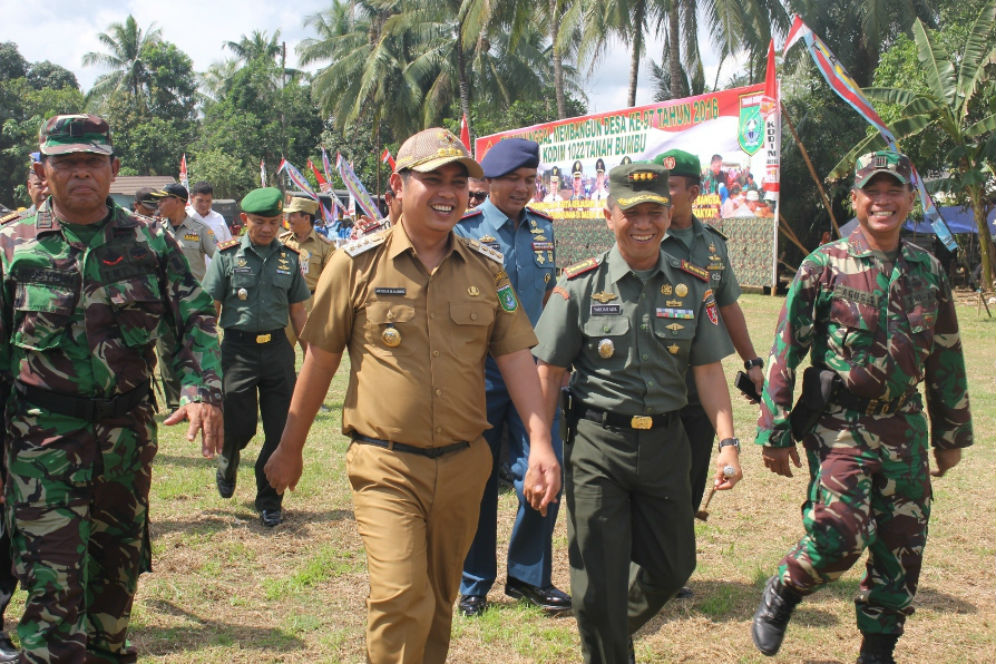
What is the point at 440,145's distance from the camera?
3193 mm

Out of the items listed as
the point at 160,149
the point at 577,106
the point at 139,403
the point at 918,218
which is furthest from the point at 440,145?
the point at 160,149

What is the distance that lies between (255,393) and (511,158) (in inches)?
107

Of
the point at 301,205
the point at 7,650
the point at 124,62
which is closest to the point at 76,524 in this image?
the point at 7,650

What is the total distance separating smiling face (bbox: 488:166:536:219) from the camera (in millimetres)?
4766

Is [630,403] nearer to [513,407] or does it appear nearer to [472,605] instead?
[513,407]

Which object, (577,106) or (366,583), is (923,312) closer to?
(366,583)

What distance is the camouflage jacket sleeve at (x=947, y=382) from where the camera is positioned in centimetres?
384

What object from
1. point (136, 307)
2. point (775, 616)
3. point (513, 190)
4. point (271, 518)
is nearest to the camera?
point (136, 307)

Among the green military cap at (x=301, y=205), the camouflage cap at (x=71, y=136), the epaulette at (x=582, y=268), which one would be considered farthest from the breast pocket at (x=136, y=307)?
the green military cap at (x=301, y=205)

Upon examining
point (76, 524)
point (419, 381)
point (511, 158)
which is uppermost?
point (511, 158)

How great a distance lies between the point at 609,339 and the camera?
11.9 ft

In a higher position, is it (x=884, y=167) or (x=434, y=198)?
(x=884, y=167)

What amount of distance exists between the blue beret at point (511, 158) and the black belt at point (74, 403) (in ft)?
7.31

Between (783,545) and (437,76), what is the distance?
3866 centimetres
